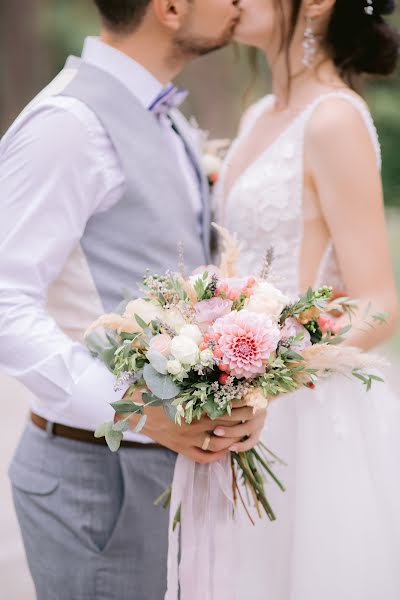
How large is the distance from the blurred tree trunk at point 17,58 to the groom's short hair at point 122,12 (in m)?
12.1

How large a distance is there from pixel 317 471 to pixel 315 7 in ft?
4.43

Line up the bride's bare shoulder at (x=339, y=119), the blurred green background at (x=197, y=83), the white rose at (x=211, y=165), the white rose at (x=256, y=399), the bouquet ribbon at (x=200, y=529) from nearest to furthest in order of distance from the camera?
the white rose at (x=256, y=399) < the bouquet ribbon at (x=200, y=529) < the bride's bare shoulder at (x=339, y=119) < the white rose at (x=211, y=165) < the blurred green background at (x=197, y=83)

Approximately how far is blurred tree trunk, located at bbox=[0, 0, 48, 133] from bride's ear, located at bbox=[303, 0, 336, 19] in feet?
39.0

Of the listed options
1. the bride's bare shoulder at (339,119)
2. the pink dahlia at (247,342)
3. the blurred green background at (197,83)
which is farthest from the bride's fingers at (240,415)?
the blurred green background at (197,83)

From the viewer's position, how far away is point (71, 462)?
219cm

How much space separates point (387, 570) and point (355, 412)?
407 mm

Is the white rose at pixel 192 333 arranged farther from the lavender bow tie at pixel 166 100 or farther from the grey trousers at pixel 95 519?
the lavender bow tie at pixel 166 100

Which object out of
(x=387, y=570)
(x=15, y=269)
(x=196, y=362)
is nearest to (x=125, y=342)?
(x=196, y=362)

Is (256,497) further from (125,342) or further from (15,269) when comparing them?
(15,269)

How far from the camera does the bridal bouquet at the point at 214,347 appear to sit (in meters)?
1.75

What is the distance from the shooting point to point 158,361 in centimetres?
176

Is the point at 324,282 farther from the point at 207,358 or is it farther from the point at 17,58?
the point at 17,58

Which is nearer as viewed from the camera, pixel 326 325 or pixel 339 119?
pixel 326 325

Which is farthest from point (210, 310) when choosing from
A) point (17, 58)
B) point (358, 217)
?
point (17, 58)
